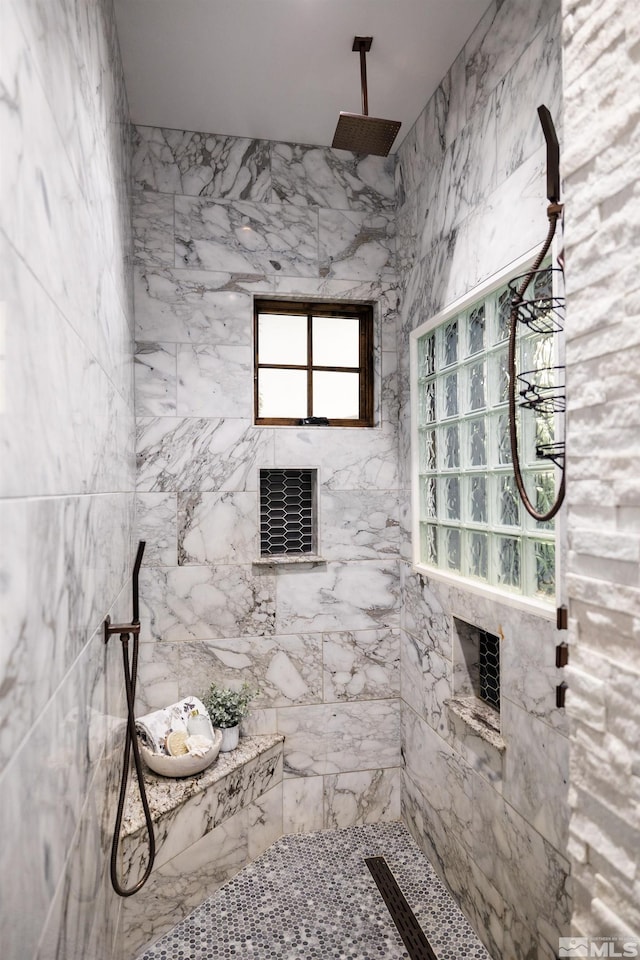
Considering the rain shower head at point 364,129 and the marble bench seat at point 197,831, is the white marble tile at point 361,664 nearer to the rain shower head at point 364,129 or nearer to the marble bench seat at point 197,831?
the marble bench seat at point 197,831

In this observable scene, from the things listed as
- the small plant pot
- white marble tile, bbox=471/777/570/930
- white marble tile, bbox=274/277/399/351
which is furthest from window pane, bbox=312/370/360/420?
white marble tile, bbox=471/777/570/930

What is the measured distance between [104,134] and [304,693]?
2214 mm

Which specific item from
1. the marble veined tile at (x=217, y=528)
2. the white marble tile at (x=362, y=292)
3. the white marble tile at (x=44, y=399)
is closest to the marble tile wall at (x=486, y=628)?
the white marble tile at (x=362, y=292)

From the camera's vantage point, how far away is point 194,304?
264 cm

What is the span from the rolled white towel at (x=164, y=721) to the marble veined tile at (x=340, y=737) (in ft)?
1.36

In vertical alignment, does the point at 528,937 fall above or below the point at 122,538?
below

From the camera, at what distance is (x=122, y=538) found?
1979mm

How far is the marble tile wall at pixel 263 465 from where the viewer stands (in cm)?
258

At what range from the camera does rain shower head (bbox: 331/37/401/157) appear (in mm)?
2054

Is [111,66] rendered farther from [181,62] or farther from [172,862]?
[172,862]

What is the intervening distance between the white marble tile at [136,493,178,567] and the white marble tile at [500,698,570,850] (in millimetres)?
1444

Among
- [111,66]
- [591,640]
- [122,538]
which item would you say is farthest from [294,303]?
[591,640]

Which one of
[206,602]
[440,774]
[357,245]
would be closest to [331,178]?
[357,245]

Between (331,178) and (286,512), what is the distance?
1538 millimetres
